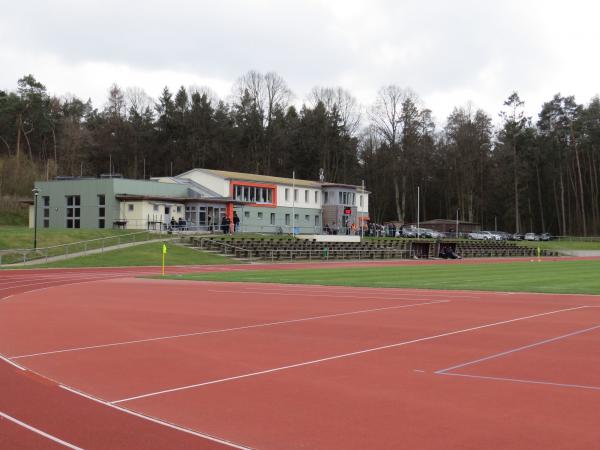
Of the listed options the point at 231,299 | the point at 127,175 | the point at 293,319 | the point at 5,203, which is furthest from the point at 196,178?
the point at 293,319

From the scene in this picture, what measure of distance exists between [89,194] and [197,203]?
10.3m

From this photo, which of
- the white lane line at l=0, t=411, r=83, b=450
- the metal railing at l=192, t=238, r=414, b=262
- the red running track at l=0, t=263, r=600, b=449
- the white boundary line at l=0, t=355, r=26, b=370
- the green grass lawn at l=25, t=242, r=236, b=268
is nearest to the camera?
the white lane line at l=0, t=411, r=83, b=450

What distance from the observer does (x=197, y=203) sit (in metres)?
66.1

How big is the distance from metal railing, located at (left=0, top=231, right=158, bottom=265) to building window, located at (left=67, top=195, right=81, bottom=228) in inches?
416

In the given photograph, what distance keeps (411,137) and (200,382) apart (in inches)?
3878

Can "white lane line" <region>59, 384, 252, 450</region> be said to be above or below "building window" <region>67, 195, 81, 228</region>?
below

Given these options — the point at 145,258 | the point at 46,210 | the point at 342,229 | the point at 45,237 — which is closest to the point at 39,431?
the point at 145,258

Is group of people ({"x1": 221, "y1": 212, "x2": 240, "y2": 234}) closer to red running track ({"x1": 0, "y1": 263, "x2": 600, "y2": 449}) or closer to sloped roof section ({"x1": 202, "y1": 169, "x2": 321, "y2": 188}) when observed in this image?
sloped roof section ({"x1": 202, "y1": 169, "x2": 321, "y2": 188})

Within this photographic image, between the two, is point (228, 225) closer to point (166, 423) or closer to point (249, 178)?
point (249, 178)

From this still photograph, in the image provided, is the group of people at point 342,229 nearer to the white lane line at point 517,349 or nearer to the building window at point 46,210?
the building window at point 46,210

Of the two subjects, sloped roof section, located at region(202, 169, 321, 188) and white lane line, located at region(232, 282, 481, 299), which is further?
sloped roof section, located at region(202, 169, 321, 188)

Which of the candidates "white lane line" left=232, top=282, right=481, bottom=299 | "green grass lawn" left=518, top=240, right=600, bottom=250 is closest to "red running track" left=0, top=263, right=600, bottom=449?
"white lane line" left=232, top=282, right=481, bottom=299

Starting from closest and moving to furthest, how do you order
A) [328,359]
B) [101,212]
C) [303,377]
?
[303,377]
[328,359]
[101,212]

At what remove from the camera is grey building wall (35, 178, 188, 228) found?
6175 centimetres
